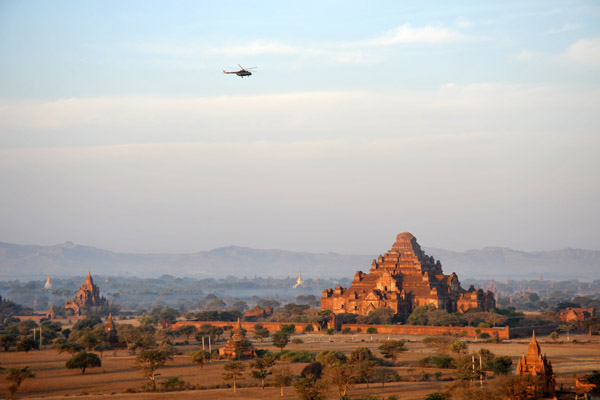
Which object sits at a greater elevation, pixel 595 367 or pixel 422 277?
pixel 422 277

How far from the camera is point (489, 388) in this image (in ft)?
157

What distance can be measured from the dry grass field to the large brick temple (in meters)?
19.3

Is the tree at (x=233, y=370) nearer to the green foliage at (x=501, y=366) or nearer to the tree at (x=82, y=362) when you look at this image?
the tree at (x=82, y=362)

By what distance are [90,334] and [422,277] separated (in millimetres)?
48350

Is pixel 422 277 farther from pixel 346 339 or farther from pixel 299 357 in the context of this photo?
pixel 299 357

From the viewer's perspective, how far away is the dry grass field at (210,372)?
182ft

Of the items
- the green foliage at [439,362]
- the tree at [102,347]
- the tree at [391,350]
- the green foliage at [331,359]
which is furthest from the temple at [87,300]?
the green foliage at [439,362]

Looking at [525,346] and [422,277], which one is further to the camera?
[422,277]

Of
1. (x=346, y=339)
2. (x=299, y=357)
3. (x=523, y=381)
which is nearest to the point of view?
(x=523, y=381)

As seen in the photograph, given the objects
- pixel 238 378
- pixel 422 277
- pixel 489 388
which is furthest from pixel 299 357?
pixel 422 277

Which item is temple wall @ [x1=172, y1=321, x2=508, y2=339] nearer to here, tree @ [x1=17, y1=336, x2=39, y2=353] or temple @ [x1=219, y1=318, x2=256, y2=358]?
temple @ [x1=219, y1=318, x2=256, y2=358]

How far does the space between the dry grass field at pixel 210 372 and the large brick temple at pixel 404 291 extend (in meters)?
19.3

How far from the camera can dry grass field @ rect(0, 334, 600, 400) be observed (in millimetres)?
55594

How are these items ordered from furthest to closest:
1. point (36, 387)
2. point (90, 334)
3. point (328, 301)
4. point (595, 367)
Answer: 1. point (328, 301)
2. point (90, 334)
3. point (595, 367)
4. point (36, 387)
